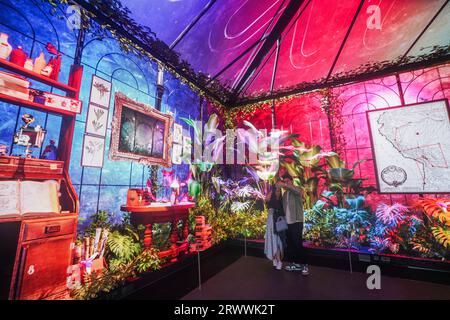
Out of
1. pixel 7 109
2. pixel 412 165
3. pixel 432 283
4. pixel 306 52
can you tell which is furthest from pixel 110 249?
pixel 412 165

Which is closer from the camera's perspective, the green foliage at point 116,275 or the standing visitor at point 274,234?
the green foliage at point 116,275

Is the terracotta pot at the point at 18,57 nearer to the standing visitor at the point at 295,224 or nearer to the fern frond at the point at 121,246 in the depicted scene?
the fern frond at the point at 121,246

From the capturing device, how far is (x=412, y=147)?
384 cm

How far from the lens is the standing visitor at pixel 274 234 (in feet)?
10.8

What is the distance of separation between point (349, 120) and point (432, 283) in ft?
10.3

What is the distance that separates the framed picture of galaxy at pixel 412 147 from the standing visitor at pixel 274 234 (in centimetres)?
238

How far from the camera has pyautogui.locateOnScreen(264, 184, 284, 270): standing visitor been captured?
3.30 meters

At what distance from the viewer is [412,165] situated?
3824 millimetres

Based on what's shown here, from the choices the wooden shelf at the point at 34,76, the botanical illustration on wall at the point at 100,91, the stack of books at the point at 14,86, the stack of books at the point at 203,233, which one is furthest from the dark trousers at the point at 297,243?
the stack of books at the point at 14,86

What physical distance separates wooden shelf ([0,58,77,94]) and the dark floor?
2.88 m

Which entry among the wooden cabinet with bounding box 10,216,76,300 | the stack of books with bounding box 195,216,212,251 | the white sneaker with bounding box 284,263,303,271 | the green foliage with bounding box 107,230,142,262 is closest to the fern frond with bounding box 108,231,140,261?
the green foliage with bounding box 107,230,142,262

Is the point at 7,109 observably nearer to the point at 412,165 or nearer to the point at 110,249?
the point at 110,249
